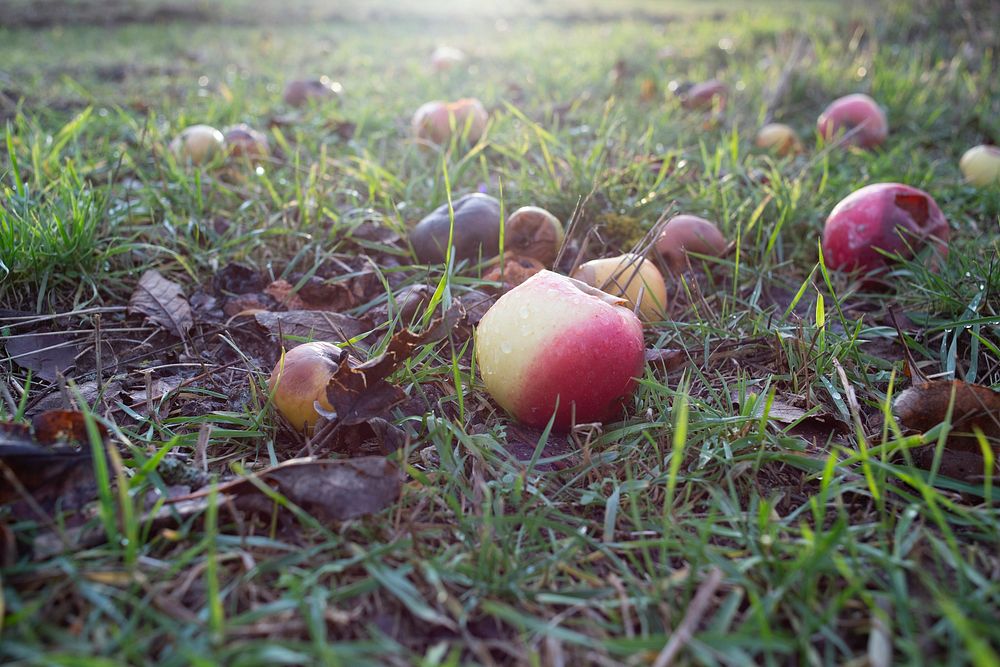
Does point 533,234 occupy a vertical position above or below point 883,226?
below

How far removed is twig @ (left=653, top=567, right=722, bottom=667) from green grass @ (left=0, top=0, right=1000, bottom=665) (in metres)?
0.02

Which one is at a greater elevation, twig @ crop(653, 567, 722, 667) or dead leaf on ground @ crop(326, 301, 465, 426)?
dead leaf on ground @ crop(326, 301, 465, 426)

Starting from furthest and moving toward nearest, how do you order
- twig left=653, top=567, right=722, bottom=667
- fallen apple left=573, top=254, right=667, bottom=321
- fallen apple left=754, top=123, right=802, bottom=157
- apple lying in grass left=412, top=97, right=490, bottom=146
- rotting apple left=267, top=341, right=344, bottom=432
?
fallen apple left=754, top=123, right=802, bottom=157
apple lying in grass left=412, top=97, right=490, bottom=146
fallen apple left=573, top=254, right=667, bottom=321
rotting apple left=267, top=341, right=344, bottom=432
twig left=653, top=567, right=722, bottom=667

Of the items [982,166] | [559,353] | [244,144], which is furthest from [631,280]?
[982,166]

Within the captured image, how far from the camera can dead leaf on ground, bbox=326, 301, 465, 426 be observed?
1517mm

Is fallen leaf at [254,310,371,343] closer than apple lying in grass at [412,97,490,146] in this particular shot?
Yes

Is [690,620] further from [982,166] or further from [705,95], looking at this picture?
[705,95]

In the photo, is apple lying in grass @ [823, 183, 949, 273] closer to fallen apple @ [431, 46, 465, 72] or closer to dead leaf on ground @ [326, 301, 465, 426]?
dead leaf on ground @ [326, 301, 465, 426]

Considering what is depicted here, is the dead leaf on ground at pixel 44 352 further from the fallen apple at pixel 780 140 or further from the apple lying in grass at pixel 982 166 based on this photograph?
the apple lying in grass at pixel 982 166

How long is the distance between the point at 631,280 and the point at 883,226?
0.98 m

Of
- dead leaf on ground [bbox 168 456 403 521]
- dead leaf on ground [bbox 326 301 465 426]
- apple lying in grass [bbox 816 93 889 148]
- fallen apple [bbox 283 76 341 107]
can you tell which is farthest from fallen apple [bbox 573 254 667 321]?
fallen apple [bbox 283 76 341 107]

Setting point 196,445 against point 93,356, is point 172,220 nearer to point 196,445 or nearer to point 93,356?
point 93,356

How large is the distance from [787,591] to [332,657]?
76cm

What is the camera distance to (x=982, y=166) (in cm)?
321
